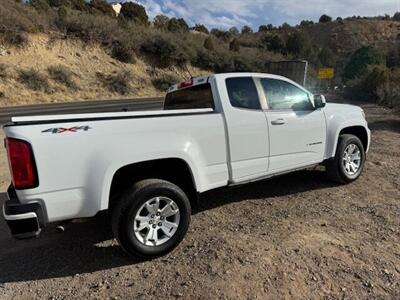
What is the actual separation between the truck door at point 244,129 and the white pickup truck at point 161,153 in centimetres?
1

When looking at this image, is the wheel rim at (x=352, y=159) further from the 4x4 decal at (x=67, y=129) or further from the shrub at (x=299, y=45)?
the shrub at (x=299, y=45)

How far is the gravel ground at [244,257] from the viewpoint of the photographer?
337 centimetres

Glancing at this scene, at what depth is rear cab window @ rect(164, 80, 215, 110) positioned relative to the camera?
4703mm

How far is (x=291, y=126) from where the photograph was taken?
5074 millimetres

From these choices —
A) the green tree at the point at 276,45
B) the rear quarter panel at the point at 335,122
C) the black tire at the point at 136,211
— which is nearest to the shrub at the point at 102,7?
the green tree at the point at 276,45

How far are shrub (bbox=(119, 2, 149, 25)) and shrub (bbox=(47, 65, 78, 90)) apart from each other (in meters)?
19.5

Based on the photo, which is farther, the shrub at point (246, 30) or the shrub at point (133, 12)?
the shrub at point (246, 30)

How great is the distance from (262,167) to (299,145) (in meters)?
→ 0.77

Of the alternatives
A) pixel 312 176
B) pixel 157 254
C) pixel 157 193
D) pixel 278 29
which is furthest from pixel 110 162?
pixel 278 29

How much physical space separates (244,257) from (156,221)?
96 cm

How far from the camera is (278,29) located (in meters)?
89.5

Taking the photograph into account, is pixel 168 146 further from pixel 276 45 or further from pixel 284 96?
pixel 276 45

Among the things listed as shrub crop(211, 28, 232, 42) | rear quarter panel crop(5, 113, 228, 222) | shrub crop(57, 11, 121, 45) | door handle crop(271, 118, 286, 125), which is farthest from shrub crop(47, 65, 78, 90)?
shrub crop(211, 28, 232, 42)

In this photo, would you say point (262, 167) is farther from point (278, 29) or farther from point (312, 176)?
point (278, 29)
